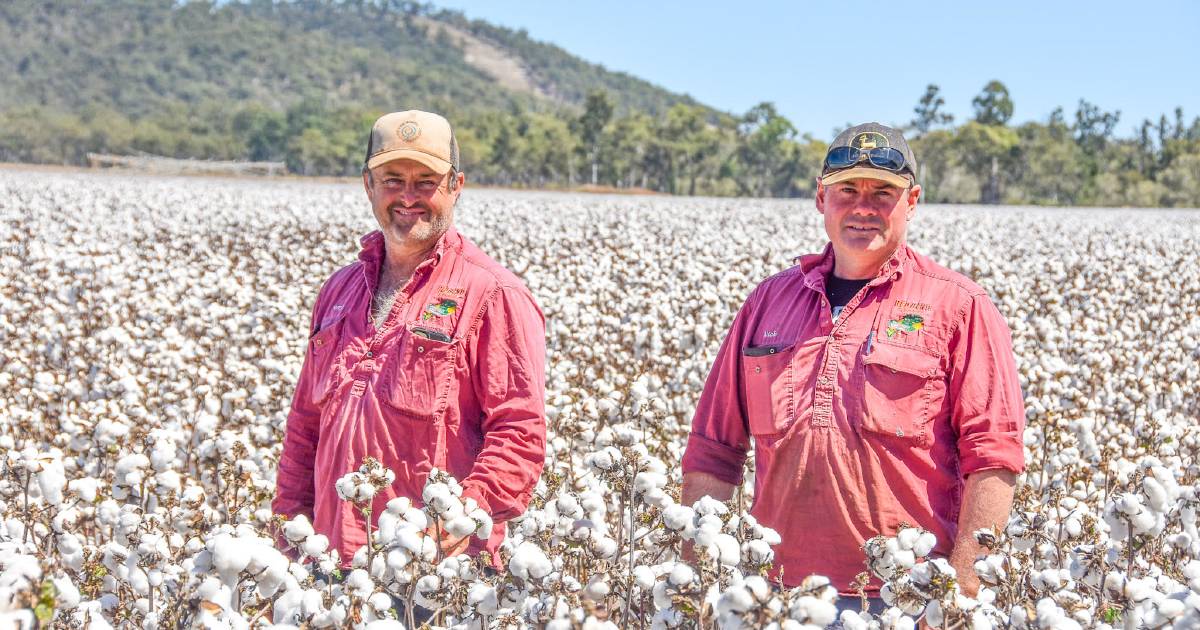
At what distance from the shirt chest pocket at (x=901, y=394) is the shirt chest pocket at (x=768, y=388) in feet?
0.70

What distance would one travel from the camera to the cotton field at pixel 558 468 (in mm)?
1878

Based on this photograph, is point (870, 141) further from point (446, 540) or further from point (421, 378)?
point (446, 540)

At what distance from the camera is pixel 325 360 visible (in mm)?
3027

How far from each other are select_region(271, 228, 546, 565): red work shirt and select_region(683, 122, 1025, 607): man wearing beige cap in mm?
643

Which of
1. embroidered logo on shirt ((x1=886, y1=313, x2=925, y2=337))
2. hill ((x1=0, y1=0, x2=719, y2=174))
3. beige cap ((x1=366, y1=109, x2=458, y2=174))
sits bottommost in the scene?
embroidered logo on shirt ((x1=886, y1=313, x2=925, y2=337))

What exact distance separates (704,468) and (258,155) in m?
101

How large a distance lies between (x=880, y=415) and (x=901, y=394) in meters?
0.08

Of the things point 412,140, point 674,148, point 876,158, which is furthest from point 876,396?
point 674,148

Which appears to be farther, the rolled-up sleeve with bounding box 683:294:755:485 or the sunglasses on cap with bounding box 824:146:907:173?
the rolled-up sleeve with bounding box 683:294:755:485

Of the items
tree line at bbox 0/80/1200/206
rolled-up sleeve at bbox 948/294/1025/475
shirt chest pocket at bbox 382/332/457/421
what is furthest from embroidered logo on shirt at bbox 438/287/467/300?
tree line at bbox 0/80/1200/206

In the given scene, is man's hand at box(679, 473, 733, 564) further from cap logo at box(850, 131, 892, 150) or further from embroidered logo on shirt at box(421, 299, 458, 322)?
cap logo at box(850, 131, 892, 150)

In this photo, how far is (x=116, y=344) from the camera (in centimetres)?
690

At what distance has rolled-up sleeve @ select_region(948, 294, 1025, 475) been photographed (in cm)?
252

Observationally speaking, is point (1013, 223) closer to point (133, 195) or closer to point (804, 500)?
point (133, 195)
